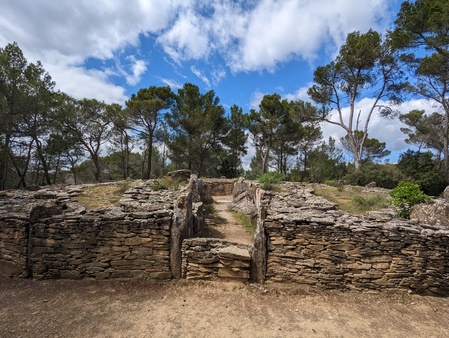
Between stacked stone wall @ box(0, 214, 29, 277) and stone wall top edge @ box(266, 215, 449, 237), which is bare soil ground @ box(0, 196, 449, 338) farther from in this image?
stone wall top edge @ box(266, 215, 449, 237)

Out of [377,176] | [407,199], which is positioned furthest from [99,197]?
[377,176]

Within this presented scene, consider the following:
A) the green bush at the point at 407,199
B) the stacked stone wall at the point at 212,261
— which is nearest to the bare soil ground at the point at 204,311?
the stacked stone wall at the point at 212,261

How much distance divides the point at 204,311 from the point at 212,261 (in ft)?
2.94

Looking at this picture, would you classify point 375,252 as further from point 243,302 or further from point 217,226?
point 217,226

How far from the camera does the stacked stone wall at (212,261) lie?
4258 millimetres

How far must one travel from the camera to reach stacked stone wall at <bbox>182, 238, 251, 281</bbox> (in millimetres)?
4258

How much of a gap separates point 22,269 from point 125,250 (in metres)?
2.11

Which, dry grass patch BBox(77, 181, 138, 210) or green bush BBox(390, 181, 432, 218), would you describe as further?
dry grass patch BBox(77, 181, 138, 210)

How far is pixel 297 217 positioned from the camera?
4402 mm

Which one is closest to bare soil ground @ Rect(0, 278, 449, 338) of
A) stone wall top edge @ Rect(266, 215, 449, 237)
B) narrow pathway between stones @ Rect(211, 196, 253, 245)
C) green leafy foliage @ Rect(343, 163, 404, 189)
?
stone wall top edge @ Rect(266, 215, 449, 237)

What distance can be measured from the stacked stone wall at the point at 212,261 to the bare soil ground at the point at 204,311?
0.17 m

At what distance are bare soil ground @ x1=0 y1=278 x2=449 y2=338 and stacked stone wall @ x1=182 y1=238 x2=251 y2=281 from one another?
168 mm

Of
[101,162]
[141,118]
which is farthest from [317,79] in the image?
[101,162]

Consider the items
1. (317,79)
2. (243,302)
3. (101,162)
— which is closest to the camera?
(243,302)
